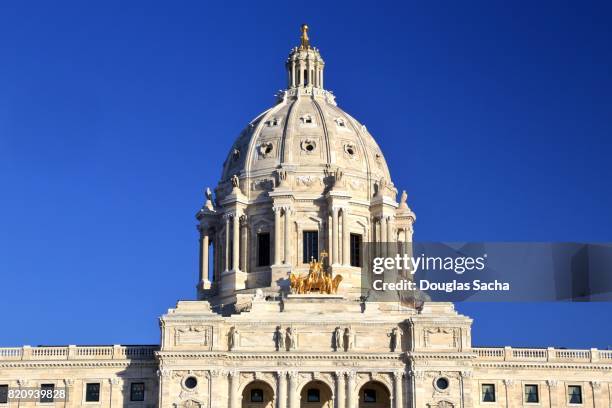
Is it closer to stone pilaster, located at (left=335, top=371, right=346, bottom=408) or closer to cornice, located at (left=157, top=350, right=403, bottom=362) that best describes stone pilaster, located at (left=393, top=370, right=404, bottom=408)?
cornice, located at (left=157, top=350, right=403, bottom=362)

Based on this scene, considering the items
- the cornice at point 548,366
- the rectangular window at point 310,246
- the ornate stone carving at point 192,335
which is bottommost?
the cornice at point 548,366

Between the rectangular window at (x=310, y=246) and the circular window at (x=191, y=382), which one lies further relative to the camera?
the rectangular window at (x=310, y=246)

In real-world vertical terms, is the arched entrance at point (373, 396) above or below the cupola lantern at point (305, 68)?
below

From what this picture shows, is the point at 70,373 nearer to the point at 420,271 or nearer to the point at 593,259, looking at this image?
the point at 420,271

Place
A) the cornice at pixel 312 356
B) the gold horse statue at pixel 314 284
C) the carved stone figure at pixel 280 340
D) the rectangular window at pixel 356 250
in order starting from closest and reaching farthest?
1. the cornice at pixel 312 356
2. the carved stone figure at pixel 280 340
3. the gold horse statue at pixel 314 284
4. the rectangular window at pixel 356 250

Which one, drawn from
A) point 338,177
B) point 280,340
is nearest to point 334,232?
point 338,177

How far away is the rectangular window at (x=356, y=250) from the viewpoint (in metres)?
130

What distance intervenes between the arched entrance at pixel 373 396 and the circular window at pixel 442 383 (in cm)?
584

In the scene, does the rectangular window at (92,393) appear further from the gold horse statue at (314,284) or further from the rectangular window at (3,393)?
the gold horse statue at (314,284)

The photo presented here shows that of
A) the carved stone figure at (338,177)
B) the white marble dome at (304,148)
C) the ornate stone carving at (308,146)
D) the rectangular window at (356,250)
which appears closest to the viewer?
the carved stone figure at (338,177)

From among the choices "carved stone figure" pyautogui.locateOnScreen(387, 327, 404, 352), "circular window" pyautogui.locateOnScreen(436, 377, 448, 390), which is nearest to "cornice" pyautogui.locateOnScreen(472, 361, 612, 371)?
"circular window" pyautogui.locateOnScreen(436, 377, 448, 390)

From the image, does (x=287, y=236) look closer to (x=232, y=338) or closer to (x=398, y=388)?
(x=232, y=338)

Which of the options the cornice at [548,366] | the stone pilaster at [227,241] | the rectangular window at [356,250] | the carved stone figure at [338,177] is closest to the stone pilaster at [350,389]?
the cornice at [548,366]

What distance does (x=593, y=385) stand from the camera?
115m
